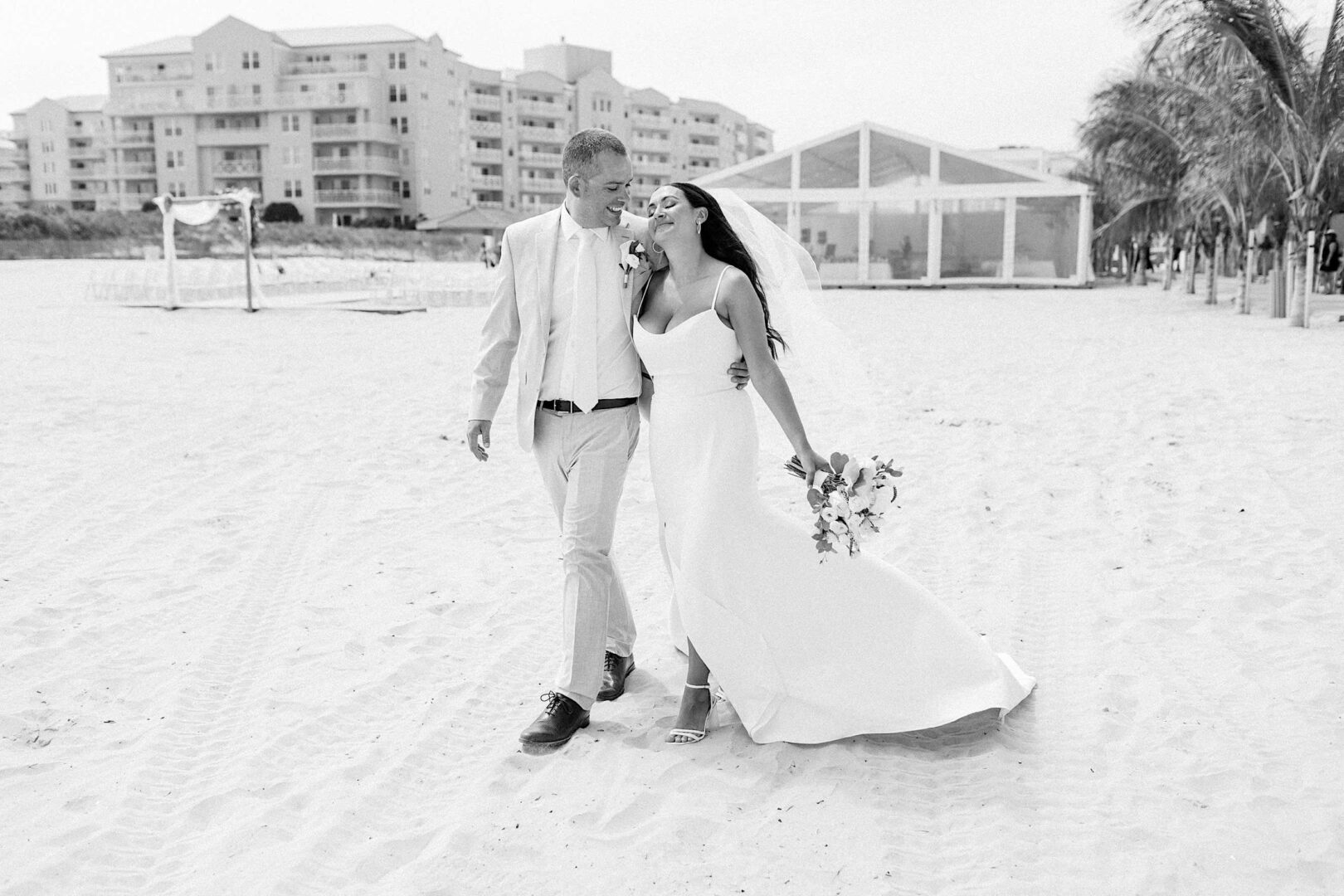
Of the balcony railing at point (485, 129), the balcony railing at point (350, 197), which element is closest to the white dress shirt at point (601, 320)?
the balcony railing at point (350, 197)

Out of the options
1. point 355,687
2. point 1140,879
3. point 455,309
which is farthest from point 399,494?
point 455,309

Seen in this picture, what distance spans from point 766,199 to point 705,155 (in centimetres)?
6283

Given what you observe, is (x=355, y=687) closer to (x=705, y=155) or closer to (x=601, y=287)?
(x=601, y=287)

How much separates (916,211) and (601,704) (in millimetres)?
29098

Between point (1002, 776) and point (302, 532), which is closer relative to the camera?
point (1002, 776)

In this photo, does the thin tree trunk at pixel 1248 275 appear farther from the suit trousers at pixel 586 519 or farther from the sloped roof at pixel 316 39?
the sloped roof at pixel 316 39

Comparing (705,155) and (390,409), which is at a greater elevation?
(705,155)

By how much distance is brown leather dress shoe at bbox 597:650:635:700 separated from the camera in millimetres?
3762

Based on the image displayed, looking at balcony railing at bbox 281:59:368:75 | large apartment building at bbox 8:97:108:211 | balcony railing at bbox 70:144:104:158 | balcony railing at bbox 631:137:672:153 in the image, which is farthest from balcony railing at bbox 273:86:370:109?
balcony railing at bbox 631:137:672:153

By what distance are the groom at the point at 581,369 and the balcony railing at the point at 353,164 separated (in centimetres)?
6523

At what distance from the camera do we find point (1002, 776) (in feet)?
10.3

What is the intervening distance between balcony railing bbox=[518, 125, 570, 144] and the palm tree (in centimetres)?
6333

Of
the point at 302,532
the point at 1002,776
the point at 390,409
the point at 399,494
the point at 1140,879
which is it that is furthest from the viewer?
the point at 390,409

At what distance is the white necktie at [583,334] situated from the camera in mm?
3398
